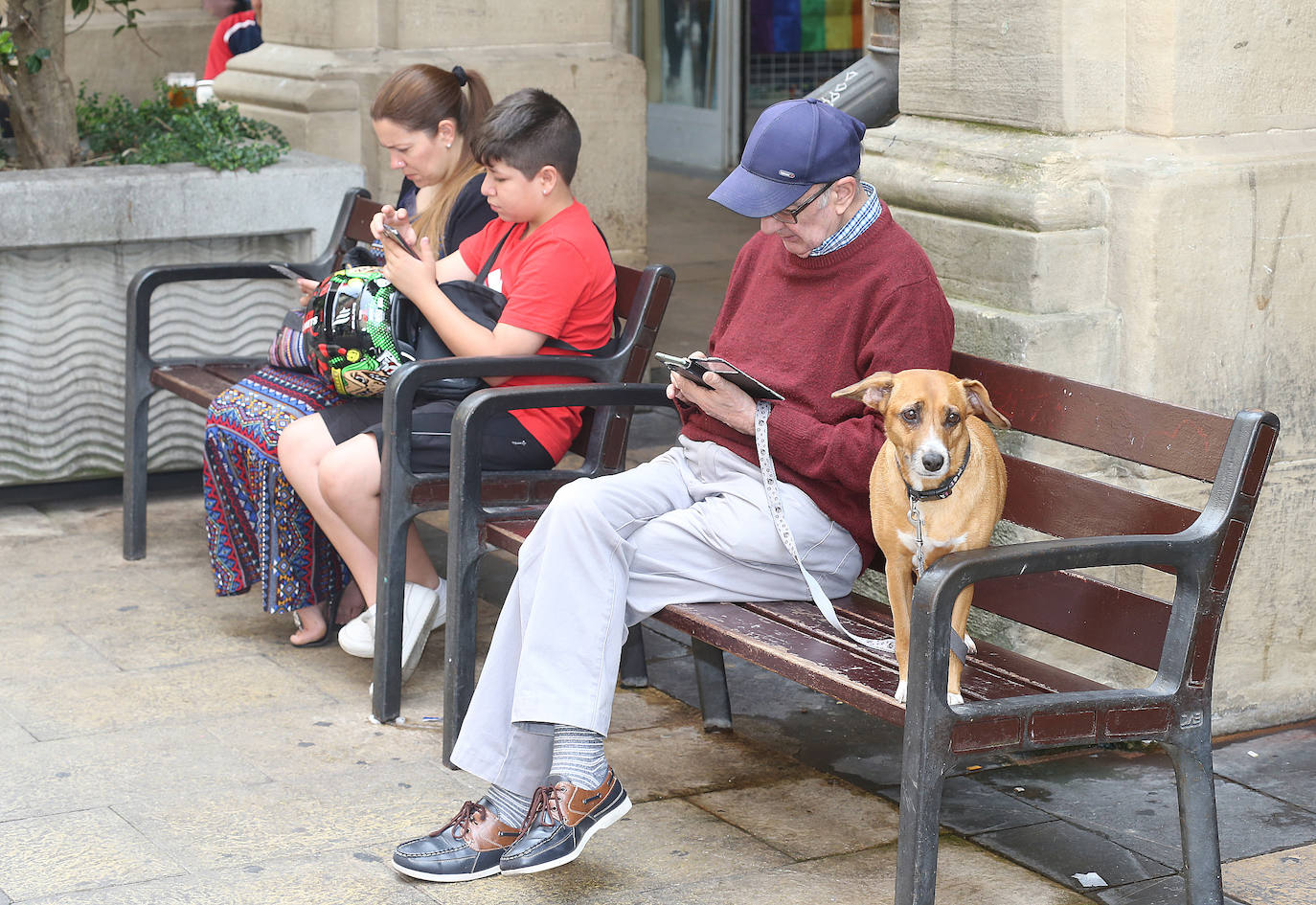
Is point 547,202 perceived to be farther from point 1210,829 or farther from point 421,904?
point 1210,829

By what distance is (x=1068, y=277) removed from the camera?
12.1ft

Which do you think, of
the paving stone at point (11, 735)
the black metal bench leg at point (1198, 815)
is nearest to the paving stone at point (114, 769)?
the paving stone at point (11, 735)

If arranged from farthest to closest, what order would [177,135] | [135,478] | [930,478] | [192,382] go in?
[177,135]
[135,478]
[192,382]
[930,478]

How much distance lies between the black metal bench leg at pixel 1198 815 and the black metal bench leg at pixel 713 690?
1.26 meters

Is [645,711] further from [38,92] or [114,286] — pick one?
[38,92]

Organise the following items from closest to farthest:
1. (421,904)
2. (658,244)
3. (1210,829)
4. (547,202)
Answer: (1210,829)
(421,904)
(547,202)
(658,244)

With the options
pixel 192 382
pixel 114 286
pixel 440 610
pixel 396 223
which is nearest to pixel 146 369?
pixel 192 382

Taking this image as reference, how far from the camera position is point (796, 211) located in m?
3.30

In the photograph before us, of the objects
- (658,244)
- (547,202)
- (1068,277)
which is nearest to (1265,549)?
(1068,277)

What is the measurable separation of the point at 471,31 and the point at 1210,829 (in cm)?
540

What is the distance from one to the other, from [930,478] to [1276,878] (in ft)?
3.56

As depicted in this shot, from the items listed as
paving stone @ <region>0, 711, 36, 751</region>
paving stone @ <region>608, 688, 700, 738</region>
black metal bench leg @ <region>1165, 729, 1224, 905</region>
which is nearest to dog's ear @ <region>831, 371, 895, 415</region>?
black metal bench leg @ <region>1165, 729, 1224, 905</region>

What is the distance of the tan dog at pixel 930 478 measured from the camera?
2.81 m

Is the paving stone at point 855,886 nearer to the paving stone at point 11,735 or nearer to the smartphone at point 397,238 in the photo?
the paving stone at point 11,735
